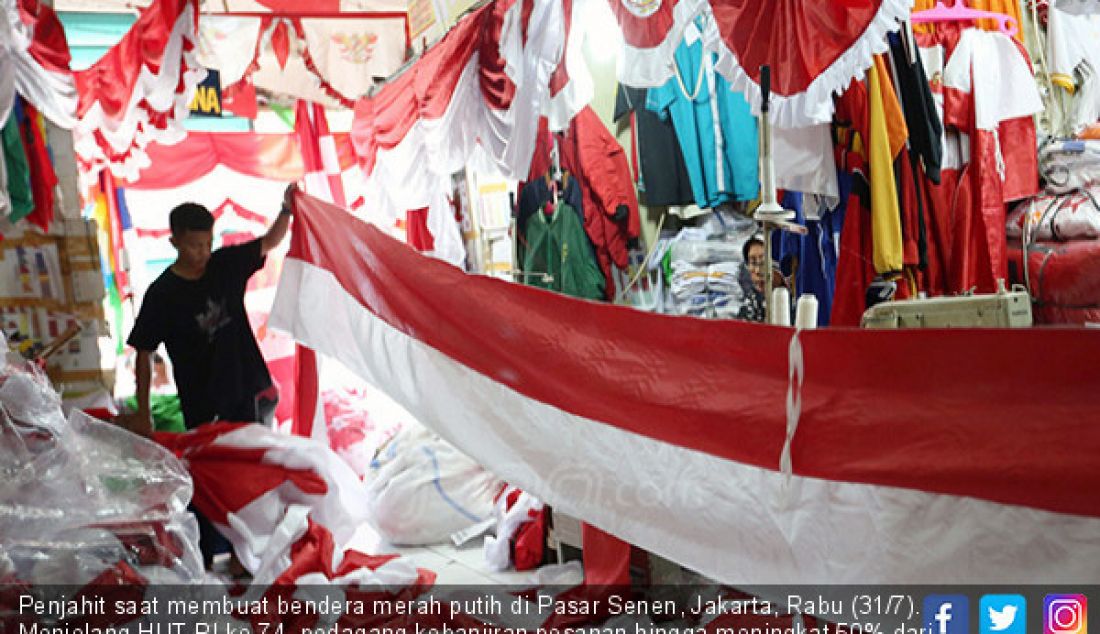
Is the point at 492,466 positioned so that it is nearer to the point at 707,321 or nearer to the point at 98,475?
the point at 707,321

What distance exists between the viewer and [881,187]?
3.57 m

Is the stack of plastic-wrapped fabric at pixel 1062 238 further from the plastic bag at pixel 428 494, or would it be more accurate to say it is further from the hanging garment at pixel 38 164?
the hanging garment at pixel 38 164

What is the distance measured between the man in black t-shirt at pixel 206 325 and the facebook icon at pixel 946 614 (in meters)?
3.12

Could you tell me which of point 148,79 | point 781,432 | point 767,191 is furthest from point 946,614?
point 148,79

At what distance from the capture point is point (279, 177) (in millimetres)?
10281

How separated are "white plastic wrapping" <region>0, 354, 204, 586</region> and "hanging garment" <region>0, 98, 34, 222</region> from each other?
227 centimetres

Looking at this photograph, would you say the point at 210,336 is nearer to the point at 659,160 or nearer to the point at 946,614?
the point at 659,160

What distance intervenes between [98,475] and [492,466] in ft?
4.20

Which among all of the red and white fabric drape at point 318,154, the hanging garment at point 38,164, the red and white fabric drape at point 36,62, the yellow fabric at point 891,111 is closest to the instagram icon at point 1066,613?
the yellow fabric at point 891,111

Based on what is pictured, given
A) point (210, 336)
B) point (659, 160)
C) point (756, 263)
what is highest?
point (659, 160)

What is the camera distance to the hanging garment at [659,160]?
4.61 m

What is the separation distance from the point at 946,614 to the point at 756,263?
2547mm

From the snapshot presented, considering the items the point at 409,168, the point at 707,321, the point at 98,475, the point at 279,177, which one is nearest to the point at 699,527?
the point at 707,321

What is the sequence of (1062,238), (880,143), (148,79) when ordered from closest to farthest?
1. (880,143)
2. (1062,238)
3. (148,79)
